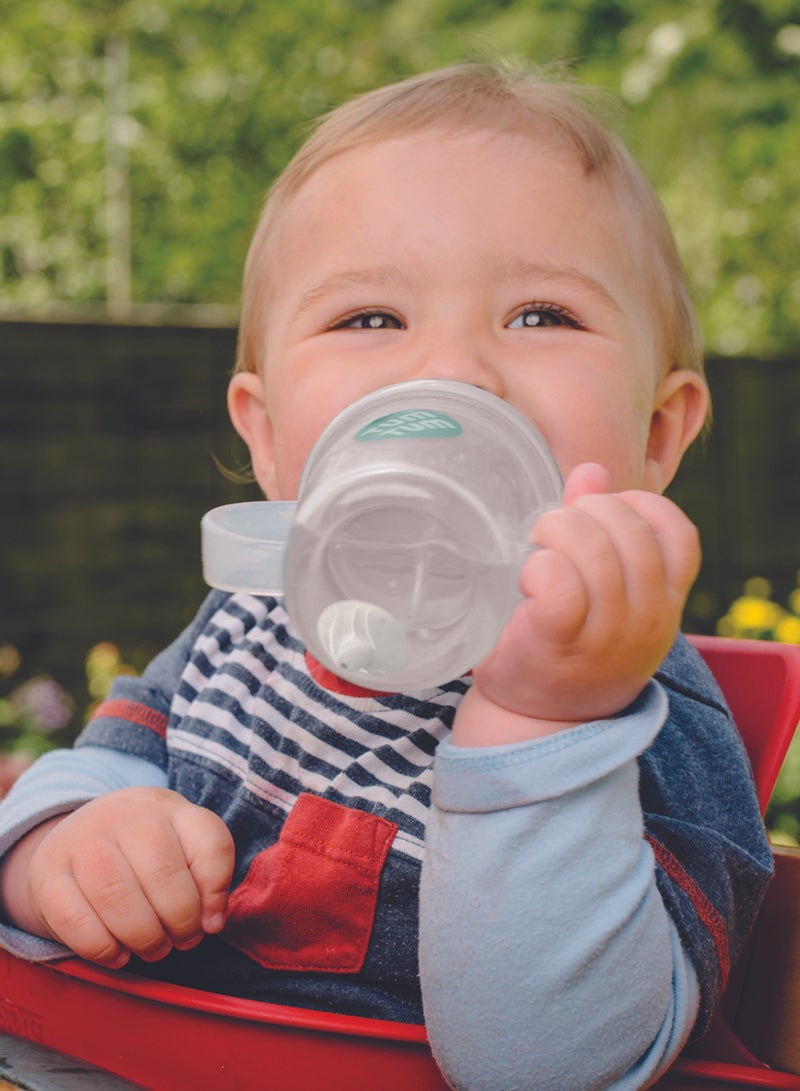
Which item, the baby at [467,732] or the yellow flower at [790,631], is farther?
the yellow flower at [790,631]

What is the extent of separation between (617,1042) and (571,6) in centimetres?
658

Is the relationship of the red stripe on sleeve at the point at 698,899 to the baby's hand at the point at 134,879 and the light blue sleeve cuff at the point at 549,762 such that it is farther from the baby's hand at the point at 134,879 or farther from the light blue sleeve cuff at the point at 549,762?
the baby's hand at the point at 134,879

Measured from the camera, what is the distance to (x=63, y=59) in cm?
786

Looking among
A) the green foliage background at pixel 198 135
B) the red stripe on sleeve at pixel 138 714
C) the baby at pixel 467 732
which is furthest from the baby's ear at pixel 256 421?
the green foliage background at pixel 198 135

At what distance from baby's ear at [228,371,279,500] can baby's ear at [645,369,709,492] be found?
0.51m

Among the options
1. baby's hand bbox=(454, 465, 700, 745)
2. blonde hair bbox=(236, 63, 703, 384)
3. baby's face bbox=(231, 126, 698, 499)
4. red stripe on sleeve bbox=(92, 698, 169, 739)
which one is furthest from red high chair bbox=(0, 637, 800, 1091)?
blonde hair bbox=(236, 63, 703, 384)

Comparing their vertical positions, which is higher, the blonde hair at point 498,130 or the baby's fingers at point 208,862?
the blonde hair at point 498,130

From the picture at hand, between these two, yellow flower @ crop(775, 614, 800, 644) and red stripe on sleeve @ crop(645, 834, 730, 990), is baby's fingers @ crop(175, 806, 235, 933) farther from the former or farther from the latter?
yellow flower @ crop(775, 614, 800, 644)

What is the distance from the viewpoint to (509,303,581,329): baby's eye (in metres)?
1.36

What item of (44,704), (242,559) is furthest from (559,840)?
(44,704)

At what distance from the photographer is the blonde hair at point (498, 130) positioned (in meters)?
1.52

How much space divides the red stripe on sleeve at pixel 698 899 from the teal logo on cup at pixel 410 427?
1.43 ft

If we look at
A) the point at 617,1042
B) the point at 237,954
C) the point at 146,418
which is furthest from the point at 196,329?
→ the point at 617,1042

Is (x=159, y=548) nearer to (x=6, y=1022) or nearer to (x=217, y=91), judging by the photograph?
(x=6, y=1022)
